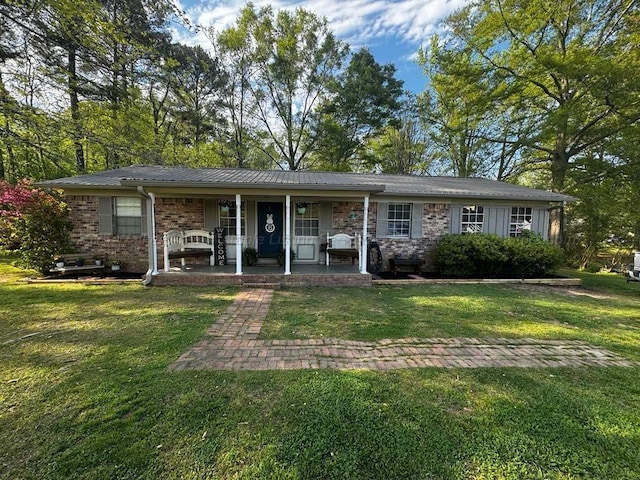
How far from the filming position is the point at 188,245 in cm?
828

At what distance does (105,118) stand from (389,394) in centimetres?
1356

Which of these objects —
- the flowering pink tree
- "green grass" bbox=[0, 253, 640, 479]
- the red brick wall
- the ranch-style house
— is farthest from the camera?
the red brick wall

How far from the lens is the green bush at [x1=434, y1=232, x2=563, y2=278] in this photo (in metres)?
8.45

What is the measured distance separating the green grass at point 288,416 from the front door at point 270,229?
5.07m

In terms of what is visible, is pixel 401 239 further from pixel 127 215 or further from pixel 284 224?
pixel 127 215

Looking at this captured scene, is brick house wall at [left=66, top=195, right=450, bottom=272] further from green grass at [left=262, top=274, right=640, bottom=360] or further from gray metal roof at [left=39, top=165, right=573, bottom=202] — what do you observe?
green grass at [left=262, top=274, right=640, bottom=360]

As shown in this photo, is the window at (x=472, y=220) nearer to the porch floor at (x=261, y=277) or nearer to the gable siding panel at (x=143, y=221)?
the porch floor at (x=261, y=277)

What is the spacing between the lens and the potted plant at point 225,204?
8.76 m

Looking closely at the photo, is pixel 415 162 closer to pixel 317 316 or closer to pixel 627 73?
pixel 627 73

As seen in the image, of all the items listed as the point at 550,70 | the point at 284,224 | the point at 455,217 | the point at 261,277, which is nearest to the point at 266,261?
the point at 284,224

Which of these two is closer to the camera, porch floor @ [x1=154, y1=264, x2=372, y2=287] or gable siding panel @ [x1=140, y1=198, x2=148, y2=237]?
porch floor @ [x1=154, y1=264, x2=372, y2=287]

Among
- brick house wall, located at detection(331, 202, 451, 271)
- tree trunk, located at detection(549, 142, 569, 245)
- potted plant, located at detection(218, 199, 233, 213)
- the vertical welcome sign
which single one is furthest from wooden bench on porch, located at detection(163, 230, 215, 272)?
tree trunk, located at detection(549, 142, 569, 245)

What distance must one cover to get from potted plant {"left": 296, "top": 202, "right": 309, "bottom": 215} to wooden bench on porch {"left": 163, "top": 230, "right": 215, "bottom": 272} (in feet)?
8.98

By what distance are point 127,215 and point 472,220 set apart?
11046 millimetres
